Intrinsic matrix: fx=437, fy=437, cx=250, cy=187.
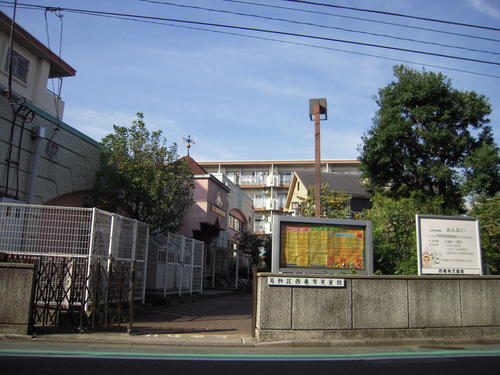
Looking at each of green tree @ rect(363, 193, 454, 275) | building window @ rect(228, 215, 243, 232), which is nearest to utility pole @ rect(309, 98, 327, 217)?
green tree @ rect(363, 193, 454, 275)

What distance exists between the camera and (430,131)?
18.4m

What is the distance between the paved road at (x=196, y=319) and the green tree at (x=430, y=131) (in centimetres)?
964

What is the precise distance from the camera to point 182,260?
54.0 ft

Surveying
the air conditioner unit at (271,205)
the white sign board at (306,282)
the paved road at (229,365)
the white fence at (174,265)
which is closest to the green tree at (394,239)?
the white sign board at (306,282)

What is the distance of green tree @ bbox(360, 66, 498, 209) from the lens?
60.1 ft

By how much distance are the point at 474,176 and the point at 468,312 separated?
911cm

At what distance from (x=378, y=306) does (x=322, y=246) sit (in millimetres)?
1763

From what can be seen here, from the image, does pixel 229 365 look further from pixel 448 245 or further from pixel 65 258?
pixel 448 245

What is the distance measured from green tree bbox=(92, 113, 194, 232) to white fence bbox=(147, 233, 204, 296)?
673 mm

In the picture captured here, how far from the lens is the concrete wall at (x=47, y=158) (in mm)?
11391

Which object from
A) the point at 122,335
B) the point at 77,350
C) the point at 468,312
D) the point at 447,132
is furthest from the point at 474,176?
the point at 77,350

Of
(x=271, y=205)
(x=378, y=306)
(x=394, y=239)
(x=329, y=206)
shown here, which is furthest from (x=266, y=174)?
(x=378, y=306)

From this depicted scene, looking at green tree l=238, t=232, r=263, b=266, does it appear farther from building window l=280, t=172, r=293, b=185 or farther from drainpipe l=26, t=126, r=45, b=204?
building window l=280, t=172, r=293, b=185

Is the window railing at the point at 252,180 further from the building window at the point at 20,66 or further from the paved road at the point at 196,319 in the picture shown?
the building window at the point at 20,66
